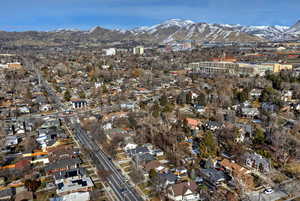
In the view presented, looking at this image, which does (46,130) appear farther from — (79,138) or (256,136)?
(256,136)

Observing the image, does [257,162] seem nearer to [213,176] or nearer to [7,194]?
[213,176]

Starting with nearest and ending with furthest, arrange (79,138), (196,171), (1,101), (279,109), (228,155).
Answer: (196,171)
(228,155)
(79,138)
(279,109)
(1,101)

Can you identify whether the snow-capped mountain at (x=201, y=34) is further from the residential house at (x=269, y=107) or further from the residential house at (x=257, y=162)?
the residential house at (x=257, y=162)

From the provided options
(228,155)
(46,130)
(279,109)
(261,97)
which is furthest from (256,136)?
(46,130)

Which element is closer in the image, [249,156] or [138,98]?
[249,156]

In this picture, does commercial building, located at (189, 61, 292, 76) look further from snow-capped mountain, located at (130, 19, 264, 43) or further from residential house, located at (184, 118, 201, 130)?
snow-capped mountain, located at (130, 19, 264, 43)

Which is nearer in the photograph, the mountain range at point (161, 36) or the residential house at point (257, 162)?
the residential house at point (257, 162)

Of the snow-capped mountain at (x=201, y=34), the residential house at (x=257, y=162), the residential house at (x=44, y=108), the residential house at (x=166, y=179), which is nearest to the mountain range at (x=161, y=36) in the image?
the snow-capped mountain at (x=201, y=34)
